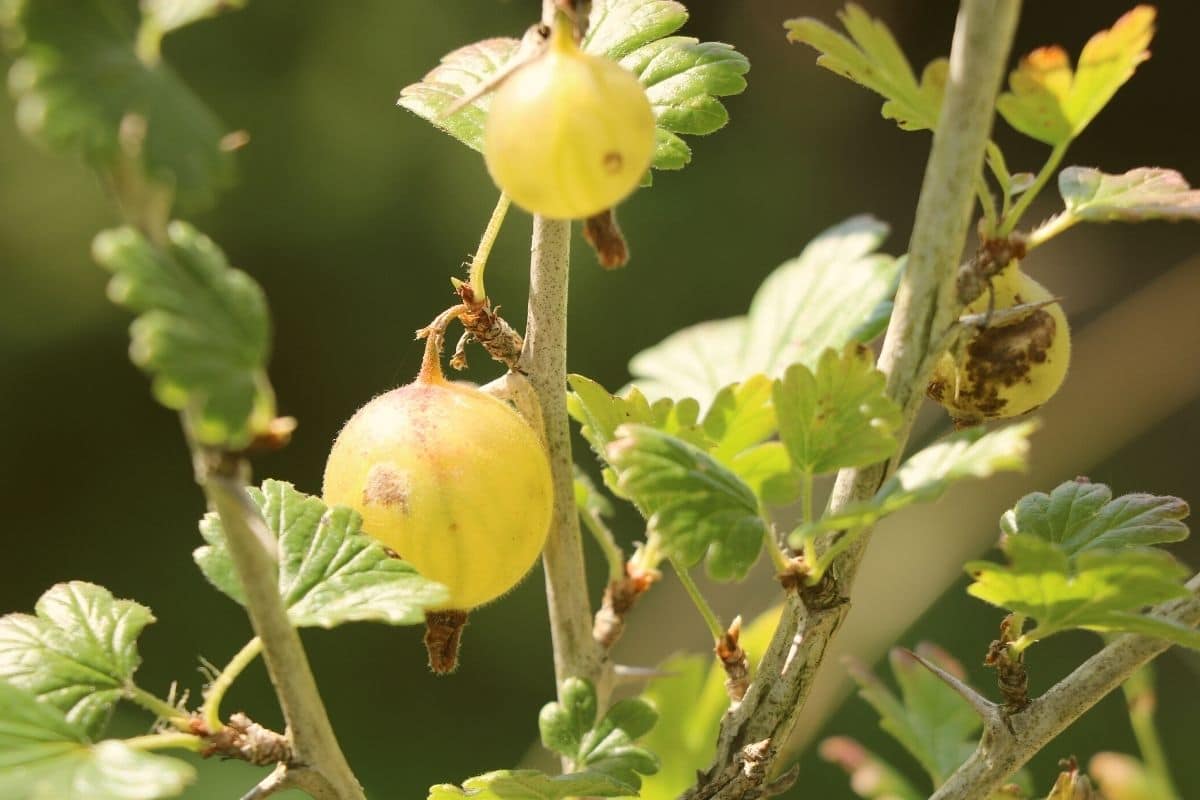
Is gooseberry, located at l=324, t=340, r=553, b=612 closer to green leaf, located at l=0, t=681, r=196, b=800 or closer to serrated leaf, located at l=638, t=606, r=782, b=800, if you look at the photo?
green leaf, located at l=0, t=681, r=196, b=800

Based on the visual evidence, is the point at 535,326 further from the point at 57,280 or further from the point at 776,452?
the point at 57,280

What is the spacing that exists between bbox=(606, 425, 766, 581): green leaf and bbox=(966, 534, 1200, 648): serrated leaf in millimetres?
83

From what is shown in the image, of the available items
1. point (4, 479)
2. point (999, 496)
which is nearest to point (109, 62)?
point (999, 496)

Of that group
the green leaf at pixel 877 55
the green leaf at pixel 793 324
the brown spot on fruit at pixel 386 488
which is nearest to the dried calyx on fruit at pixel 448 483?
the brown spot on fruit at pixel 386 488

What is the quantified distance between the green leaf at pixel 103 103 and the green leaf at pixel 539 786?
0.27 meters

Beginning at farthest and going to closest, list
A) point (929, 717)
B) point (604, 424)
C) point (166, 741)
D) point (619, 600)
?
point (929, 717) < point (619, 600) < point (604, 424) < point (166, 741)

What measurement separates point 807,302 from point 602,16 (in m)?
0.17

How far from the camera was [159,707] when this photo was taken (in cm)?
48

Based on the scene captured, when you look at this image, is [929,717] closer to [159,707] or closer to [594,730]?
[594,730]

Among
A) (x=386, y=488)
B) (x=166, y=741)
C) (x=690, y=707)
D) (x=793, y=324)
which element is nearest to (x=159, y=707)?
(x=166, y=741)

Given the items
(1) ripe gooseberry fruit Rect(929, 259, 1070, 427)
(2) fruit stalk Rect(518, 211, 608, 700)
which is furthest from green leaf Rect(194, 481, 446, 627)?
(1) ripe gooseberry fruit Rect(929, 259, 1070, 427)

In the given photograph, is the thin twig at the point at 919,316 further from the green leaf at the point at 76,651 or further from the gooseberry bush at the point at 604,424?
the green leaf at the point at 76,651

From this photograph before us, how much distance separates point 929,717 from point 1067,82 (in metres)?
0.45

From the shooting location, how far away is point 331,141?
2.00 metres
